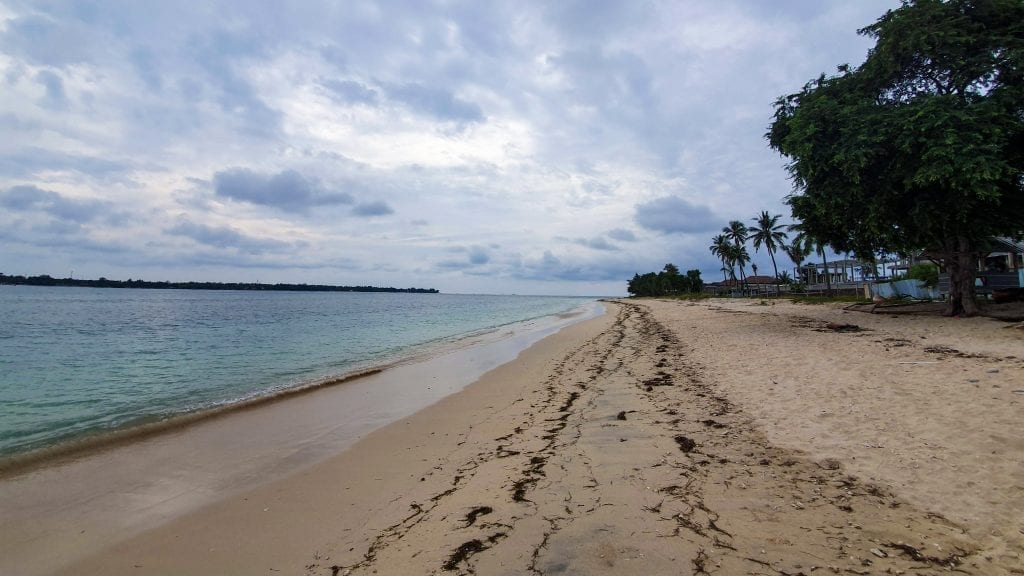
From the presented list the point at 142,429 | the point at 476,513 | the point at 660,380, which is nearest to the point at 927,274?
the point at 660,380

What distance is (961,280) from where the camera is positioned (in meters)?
17.8

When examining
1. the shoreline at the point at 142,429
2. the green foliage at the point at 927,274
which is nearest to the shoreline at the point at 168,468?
the shoreline at the point at 142,429

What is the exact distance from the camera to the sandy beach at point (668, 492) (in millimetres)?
3564

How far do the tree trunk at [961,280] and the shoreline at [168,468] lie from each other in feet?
64.1

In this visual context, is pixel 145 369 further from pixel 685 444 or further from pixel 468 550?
pixel 685 444

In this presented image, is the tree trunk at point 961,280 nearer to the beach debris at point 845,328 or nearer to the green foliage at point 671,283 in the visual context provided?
the beach debris at point 845,328

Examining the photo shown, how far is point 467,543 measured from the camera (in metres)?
4.00

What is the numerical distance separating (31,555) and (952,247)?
2636 cm

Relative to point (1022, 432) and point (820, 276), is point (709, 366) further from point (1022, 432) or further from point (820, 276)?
point (820, 276)

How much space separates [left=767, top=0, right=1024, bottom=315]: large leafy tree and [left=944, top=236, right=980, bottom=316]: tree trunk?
5 cm

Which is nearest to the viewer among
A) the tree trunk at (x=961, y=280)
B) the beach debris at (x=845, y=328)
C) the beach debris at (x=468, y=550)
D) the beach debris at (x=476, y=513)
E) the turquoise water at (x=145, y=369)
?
the beach debris at (x=468, y=550)

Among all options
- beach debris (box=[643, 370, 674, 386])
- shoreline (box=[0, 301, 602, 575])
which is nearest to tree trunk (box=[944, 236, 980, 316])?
beach debris (box=[643, 370, 674, 386])

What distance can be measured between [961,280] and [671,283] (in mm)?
104650

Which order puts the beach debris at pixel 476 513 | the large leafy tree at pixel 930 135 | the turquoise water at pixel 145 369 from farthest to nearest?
the large leafy tree at pixel 930 135 → the turquoise water at pixel 145 369 → the beach debris at pixel 476 513
